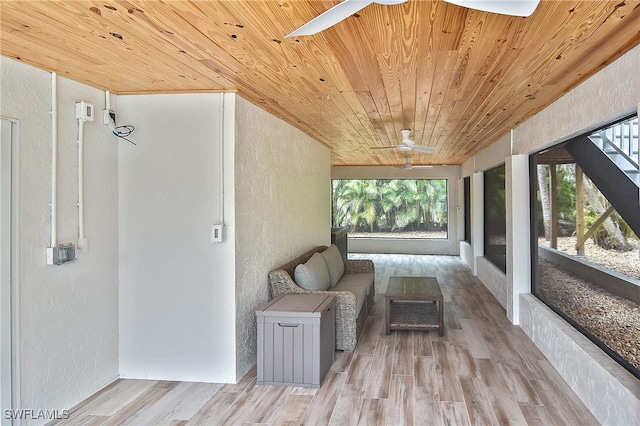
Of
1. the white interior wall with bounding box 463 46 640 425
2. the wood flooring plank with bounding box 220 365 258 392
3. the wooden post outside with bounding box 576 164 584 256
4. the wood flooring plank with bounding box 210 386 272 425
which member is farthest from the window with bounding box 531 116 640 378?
the wood flooring plank with bounding box 220 365 258 392

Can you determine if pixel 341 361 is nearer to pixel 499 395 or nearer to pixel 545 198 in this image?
pixel 499 395

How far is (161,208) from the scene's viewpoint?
3316 mm

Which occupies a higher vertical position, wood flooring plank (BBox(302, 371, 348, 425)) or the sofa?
the sofa

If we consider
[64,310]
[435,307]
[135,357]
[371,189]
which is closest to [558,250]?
[435,307]

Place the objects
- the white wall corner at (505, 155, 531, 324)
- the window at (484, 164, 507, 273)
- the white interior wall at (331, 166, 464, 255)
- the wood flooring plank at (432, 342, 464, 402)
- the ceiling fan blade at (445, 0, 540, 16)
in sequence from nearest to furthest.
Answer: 1. the ceiling fan blade at (445, 0, 540, 16)
2. the wood flooring plank at (432, 342, 464, 402)
3. the white wall corner at (505, 155, 531, 324)
4. the window at (484, 164, 507, 273)
5. the white interior wall at (331, 166, 464, 255)

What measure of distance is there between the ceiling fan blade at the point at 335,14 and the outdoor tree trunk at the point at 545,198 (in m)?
3.52

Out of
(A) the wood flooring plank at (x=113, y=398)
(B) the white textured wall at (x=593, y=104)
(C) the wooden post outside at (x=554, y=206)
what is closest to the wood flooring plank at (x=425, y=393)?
(C) the wooden post outside at (x=554, y=206)

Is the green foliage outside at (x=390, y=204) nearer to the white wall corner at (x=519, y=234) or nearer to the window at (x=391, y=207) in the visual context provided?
the window at (x=391, y=207)

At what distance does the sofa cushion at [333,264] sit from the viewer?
5031mm

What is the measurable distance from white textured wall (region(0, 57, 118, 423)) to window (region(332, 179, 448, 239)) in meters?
8.63

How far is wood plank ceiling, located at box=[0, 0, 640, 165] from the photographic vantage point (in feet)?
5.99

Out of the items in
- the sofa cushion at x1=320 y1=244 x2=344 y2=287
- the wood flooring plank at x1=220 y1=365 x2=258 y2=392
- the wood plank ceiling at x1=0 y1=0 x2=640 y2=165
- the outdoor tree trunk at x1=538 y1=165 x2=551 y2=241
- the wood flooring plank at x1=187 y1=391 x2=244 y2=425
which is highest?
the wood plank ceiling at x1=0 y1=0 x2=640 y2=165

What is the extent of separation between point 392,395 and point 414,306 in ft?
7.23

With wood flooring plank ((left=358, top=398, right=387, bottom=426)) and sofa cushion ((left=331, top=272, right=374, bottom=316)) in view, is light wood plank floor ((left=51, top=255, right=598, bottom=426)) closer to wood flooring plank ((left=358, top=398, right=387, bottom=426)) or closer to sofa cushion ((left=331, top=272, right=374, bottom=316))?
wood flooring plank ((left=358, top=398, right=387, bottom=426))
